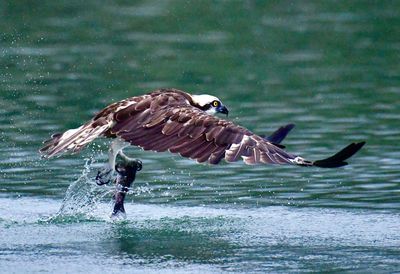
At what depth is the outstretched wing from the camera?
1142 centimetres

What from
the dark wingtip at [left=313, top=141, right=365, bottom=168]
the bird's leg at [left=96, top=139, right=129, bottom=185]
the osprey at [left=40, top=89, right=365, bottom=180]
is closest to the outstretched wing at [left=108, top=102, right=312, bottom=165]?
the osprey at [left=40, top=89, right=365, bottom=180]

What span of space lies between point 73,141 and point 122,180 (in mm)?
797

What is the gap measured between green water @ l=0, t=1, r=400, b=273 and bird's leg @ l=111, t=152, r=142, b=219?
0.16 m

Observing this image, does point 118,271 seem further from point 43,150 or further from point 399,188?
point 399,188

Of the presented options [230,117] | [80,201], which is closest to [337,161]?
[80,201]

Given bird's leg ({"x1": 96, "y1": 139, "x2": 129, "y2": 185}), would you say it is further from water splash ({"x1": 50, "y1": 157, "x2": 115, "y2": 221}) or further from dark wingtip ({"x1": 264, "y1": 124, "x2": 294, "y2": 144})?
dark wingtip ({"x1": 264, "y1": 124, "x2": 294, "y2": 144})

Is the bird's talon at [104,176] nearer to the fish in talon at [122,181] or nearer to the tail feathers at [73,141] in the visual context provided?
the fish in talon at [122,181]

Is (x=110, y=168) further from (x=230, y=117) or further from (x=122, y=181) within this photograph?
(x=230, y=117)

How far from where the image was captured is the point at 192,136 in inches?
465

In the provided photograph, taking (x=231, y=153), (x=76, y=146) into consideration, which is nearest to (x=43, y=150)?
(x=76, y=146)

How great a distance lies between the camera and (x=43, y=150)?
1280 centimetres

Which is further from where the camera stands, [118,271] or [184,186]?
[184,186]

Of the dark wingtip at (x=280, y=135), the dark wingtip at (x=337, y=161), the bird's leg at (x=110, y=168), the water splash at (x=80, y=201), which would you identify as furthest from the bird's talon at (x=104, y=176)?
the dark wingtip at (x=337, y=161)

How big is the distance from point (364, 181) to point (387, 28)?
1042cm
